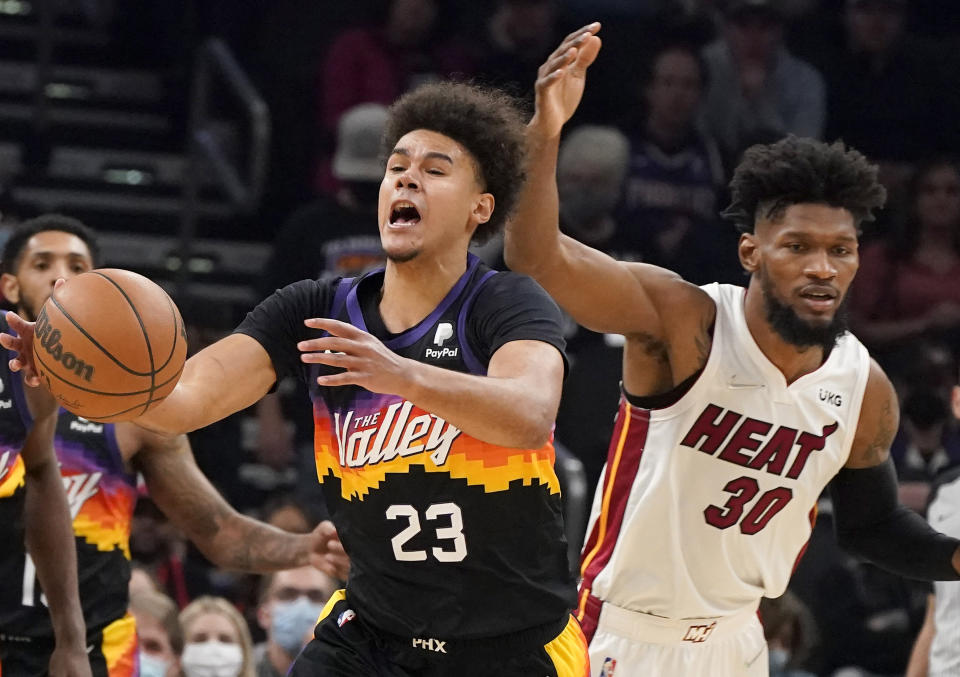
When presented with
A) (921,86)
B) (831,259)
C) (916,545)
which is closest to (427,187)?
(831,259)

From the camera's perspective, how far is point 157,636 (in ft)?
22.3

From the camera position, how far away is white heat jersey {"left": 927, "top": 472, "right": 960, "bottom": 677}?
5930 millimetres

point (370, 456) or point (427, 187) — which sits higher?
point (427, 187)

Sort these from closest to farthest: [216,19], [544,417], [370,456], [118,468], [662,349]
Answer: [544,417]
[370,456]
[662,349]
[118,468]
[216,19]

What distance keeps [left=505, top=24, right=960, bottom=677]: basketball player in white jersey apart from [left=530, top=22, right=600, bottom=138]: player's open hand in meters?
0.54

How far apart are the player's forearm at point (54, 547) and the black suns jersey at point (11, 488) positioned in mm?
70

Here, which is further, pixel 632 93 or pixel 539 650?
pixel 632 93

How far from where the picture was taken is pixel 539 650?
3.84 m

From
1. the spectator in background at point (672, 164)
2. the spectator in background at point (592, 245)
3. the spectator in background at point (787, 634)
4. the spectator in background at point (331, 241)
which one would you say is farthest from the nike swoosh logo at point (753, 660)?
the spectator in background at point (672, 164)

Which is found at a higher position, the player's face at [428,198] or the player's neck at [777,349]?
the player's face at [428,198]

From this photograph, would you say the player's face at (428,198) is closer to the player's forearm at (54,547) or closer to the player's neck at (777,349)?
the player's neck at (777,349)

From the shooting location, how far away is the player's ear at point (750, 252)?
4844 mm

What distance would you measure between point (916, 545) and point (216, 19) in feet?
25.0

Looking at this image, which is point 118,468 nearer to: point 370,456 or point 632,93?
point 370,456
